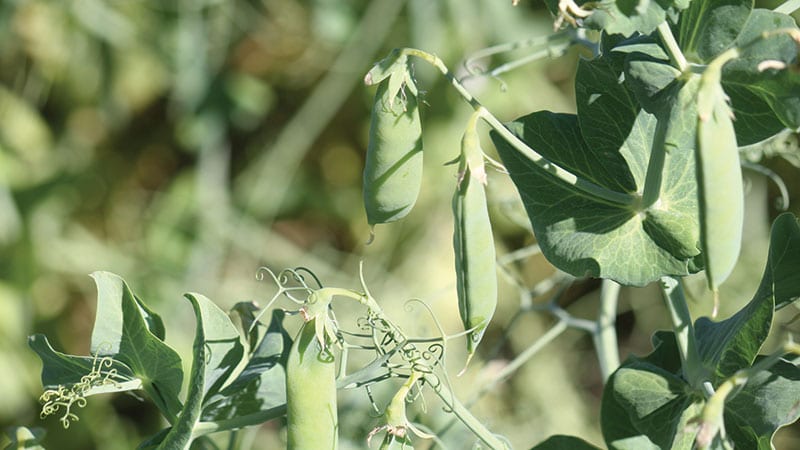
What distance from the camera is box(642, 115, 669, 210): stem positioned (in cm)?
47

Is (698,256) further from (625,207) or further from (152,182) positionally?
(152,182)

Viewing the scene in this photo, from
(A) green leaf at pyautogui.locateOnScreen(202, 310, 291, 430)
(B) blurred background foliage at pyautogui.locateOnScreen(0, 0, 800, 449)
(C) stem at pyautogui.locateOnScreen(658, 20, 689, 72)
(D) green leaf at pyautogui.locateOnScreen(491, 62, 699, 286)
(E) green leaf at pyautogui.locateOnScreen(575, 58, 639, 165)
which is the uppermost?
(C) stem at pyautogui.locateOnScreen(658, 20, 689, 72)

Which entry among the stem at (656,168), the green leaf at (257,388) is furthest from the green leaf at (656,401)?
the green leaf at (257,388)

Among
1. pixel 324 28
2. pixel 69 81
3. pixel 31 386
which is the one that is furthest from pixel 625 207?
pixel 69 81

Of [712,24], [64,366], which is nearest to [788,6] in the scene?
[712,24]

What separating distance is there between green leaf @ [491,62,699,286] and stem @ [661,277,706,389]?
2cm

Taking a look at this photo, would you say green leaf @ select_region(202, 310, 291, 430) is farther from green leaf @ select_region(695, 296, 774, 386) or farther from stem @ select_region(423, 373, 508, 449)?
green leaf @ select_region(695, 296, 774, 386)

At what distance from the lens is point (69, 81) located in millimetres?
1911

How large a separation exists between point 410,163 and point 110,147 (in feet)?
5.47

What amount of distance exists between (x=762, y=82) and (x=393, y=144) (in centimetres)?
20

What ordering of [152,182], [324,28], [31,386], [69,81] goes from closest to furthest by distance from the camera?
[31,386]
[324,28]
[69,81]
[152,182]

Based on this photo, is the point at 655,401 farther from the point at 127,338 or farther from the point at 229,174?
the point at 229,174

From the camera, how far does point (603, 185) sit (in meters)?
0.56

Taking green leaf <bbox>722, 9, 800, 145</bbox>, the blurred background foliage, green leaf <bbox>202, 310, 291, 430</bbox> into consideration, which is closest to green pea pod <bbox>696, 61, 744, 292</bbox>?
green leaf <bbox>722, 9, 800, 145</bbox>
